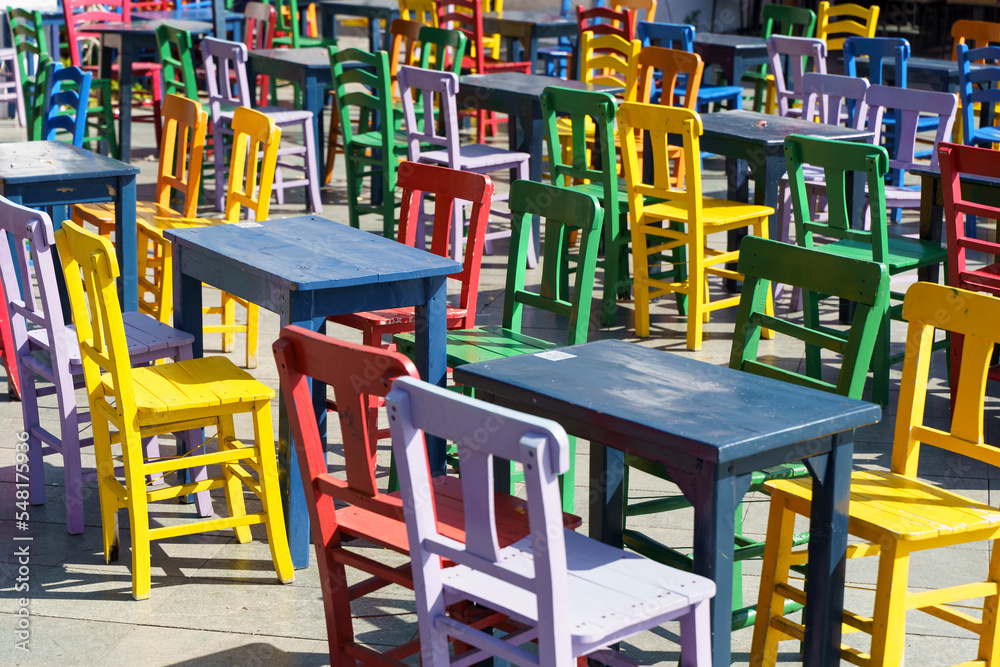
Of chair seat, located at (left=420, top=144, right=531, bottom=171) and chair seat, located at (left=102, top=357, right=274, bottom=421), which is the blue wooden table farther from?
chair seat, located at (left=420, top=144, right=531, bottom=171)

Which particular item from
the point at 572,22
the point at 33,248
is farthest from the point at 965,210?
the point at 572,22

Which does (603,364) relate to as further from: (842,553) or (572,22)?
(572,22)

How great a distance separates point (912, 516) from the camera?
8.40 ft

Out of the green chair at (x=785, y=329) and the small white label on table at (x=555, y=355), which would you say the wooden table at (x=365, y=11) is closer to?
the green chair at (x=785, y=329)

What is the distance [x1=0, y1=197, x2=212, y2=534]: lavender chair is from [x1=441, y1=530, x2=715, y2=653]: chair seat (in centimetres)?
161

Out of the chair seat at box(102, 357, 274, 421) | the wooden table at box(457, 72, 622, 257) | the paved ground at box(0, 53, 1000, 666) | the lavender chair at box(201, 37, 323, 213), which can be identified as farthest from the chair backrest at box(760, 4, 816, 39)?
the chair seat at box(102, 357, 274, 421)

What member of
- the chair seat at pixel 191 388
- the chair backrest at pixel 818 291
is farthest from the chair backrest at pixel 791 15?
the chair seat at pixel 191 388

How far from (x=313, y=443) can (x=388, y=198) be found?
410cm

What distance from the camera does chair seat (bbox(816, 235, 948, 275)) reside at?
470cm

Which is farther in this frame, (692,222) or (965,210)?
(692,222)

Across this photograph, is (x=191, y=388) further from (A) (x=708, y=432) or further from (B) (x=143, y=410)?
(A) (x=708, y=432)

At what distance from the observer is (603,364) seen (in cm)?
269

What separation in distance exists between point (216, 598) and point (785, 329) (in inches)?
62.0

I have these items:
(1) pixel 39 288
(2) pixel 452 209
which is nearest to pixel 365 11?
(2) pixel 452 209
